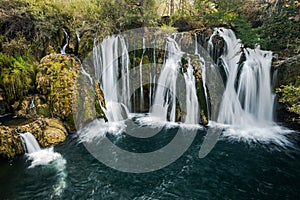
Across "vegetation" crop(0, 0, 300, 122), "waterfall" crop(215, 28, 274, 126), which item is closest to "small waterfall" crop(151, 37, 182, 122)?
"vegetation" crop(0, 0, 300, 122)

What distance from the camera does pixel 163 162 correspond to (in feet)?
22.6

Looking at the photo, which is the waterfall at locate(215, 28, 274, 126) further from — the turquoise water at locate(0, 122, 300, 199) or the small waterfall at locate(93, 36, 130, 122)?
the small waterfall at locate(93, 36, 130, 122)

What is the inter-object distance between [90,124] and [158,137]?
3.58 metres

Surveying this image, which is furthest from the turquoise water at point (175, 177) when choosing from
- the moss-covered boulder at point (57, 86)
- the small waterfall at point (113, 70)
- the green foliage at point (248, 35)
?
the green foliage at point (248, 35)

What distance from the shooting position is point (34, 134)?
300 inches

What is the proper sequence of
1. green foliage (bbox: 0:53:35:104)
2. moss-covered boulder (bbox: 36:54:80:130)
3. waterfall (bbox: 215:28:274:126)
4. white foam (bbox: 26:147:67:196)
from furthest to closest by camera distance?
waterfall (bbox: 215:28:274:126) → green foliage (bbox: 0:53:35:104) → moss-covered boulder (bbox: 36:54:80:130) → white foam (bbox: 26:147:67:196)

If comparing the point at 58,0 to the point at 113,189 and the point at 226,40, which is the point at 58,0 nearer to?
the point at 226,40

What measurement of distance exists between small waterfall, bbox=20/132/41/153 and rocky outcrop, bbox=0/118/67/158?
12 cm

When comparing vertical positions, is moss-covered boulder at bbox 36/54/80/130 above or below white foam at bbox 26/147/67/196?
above

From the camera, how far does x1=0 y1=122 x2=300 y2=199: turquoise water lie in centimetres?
544

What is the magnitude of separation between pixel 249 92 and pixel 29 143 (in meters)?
10.3

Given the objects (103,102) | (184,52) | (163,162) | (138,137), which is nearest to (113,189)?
(163,162)

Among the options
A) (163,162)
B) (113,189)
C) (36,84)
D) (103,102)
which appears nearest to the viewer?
(113,189)

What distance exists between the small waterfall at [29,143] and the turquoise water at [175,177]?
1.35 feet
